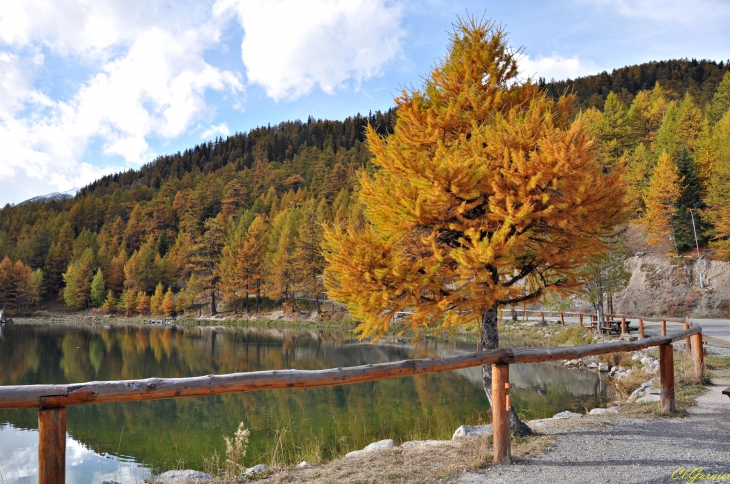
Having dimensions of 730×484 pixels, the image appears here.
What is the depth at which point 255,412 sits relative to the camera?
15047mm

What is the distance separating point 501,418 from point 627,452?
6.38 feet

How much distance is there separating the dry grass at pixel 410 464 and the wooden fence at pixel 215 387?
0.49m

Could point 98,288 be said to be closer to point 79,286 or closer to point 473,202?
point 79,286

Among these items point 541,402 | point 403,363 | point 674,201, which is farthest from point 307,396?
point 674,201

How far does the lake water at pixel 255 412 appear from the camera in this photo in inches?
431

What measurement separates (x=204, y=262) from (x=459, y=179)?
6047cm

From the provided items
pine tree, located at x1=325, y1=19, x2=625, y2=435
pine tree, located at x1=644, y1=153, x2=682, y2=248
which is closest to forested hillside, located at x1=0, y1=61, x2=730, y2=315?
pine tree, located at x1=644, y1=153, x2=682, y2=248

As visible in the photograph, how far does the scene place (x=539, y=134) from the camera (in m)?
6.75

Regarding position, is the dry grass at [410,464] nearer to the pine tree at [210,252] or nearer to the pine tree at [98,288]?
the pine tree at [210,252]

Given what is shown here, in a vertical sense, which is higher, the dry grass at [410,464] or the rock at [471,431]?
the dry grass at [410,464]

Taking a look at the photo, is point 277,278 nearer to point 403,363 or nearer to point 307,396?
point 307,396

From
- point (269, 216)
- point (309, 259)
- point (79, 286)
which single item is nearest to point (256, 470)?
point (309, 259)

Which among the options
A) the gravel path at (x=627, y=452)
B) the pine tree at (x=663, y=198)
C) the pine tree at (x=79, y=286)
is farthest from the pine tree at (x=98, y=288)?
the gravel path at (x=627, y=452)

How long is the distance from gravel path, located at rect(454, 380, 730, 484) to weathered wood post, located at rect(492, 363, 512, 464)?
6.3 inches
